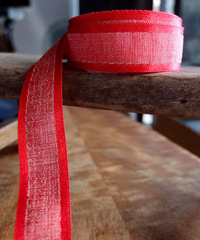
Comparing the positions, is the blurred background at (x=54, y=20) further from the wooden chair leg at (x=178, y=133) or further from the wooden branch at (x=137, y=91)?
the wooden branch at (x=137, y=91)

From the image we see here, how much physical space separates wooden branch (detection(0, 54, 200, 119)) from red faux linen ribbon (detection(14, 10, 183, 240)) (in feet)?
0.06

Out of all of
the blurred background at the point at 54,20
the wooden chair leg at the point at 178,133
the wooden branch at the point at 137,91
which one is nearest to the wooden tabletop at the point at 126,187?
the wooden chair leg at the point at 178,133

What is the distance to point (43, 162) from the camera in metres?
0.34

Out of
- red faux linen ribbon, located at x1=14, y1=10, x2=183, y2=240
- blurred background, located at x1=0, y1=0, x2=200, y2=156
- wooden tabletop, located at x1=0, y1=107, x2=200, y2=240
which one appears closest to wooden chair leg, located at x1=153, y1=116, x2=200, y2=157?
wooden tabletop, located at x1=0, y1=107, x2=200, y2=240

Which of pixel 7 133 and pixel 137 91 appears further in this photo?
pixel 7 133

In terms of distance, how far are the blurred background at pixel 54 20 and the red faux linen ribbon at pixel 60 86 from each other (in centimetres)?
64

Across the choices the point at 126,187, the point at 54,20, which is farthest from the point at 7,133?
the point at 54,20

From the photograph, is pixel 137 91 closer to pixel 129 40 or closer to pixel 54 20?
pixel 129 40

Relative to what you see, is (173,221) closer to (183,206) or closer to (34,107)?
(183,206)

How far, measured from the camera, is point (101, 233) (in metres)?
0.39

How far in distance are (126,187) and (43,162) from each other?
242 millimetres

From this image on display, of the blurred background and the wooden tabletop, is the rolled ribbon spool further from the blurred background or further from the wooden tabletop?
the blurred background

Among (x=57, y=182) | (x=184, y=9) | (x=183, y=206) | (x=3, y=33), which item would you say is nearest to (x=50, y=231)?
(x=57, y=182)

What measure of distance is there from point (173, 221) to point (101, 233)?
120 mm
